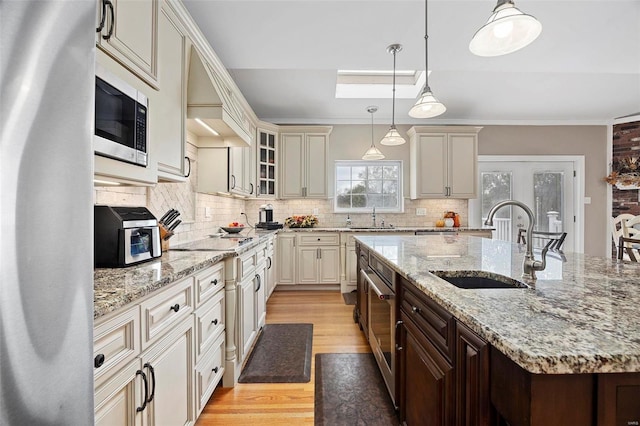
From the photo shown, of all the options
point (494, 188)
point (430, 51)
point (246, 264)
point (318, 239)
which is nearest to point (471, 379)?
point (246, 264)

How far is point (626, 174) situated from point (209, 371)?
654 cm

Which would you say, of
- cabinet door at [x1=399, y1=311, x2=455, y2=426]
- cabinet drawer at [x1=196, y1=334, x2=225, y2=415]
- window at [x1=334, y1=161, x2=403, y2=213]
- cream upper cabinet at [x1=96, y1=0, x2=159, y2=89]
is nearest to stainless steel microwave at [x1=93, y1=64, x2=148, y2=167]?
cream upper cabinet at [x1=96, y1=0, x2=159, y2=89]

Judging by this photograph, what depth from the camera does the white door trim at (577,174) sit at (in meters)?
5.05

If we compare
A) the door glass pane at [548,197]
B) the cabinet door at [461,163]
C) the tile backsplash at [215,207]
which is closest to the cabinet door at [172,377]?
the tile backsplash at [215,207]

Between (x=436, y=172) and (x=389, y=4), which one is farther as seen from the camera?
(x=436, y=172)

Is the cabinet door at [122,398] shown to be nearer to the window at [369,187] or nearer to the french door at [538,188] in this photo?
the window at [369,187]

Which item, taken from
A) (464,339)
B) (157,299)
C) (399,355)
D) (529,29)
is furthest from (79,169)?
(529,29)

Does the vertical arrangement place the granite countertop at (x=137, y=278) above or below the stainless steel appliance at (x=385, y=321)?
above

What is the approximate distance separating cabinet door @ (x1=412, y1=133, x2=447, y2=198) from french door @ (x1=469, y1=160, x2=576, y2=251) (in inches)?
33.0

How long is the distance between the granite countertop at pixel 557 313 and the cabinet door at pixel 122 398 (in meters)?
1.01

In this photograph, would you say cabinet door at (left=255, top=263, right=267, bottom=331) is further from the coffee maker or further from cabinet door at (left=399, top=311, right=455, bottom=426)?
cabinet door at (left=399, top=311, right=455, bottom=426)

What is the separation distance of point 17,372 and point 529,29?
203cm

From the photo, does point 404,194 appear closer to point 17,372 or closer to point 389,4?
point 389,4

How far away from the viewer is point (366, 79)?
418cm
